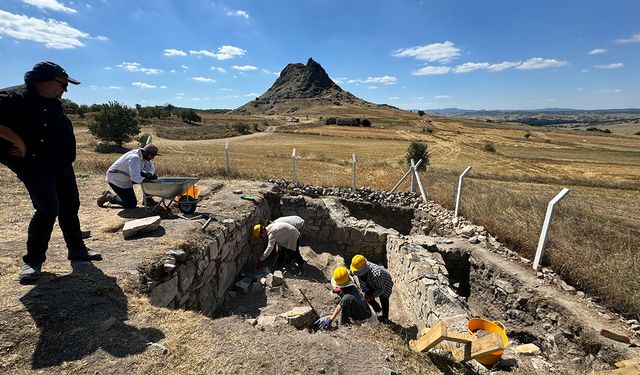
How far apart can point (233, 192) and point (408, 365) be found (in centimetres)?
728

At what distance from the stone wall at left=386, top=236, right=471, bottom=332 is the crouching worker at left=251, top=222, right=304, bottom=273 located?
7.51 ft

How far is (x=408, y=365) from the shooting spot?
3.32 metres

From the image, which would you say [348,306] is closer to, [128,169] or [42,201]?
[42,201]

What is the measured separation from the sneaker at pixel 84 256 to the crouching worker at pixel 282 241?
10.4 feet

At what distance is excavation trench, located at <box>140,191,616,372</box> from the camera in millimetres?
4812

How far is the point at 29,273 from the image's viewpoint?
11.9 feet

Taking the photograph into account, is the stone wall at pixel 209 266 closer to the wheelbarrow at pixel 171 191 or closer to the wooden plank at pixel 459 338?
the wheelbarrow at pixel 171 191

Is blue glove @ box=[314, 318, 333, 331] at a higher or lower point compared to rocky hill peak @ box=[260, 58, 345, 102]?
lower

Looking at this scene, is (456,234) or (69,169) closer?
(69,169)

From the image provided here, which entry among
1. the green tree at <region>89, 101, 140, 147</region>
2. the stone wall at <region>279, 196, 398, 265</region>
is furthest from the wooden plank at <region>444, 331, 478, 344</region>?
the green tree at <region>89, 101, 140, 147</region>

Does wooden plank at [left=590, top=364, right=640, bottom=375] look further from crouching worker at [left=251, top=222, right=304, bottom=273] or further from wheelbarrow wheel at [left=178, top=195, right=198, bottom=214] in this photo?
wheelbarrow wheel at [left=178, top=195, right=198, bottom=214]

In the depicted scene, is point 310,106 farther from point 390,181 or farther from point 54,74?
point 54,74

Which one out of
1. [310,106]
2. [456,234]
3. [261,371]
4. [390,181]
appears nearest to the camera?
[261,371]

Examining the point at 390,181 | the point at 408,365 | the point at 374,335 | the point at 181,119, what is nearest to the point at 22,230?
the point at 374,335
